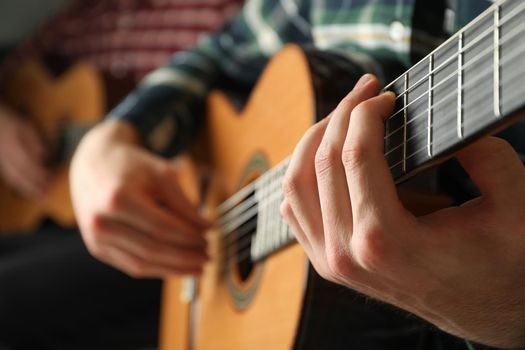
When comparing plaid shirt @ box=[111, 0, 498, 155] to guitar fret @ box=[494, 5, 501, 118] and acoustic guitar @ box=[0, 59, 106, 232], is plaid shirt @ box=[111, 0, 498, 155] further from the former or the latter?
acoustic guitar @ box=[0, 59, 106, 232]

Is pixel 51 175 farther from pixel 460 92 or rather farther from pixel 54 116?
pixel 460 92

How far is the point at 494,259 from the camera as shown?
44 cm

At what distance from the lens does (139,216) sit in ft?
2.75

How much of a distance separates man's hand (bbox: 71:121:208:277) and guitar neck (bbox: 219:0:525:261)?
1.47 feet

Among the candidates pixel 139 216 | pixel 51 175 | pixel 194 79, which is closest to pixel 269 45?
pixel 194 79

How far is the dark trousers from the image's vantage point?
1140 mm

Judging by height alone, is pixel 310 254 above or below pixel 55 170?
below

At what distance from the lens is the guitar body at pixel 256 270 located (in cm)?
62

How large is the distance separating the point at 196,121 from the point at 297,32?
0.75 ft

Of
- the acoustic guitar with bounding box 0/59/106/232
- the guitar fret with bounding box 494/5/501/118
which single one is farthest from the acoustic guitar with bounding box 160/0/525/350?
the acoustic guitar with bounding box 0/59/106/232

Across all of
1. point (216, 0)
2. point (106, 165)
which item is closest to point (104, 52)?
point (216, 0)

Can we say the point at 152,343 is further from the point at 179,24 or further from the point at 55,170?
the point at 179,24

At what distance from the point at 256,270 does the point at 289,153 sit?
0.48ft

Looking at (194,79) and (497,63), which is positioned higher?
(194,79)
